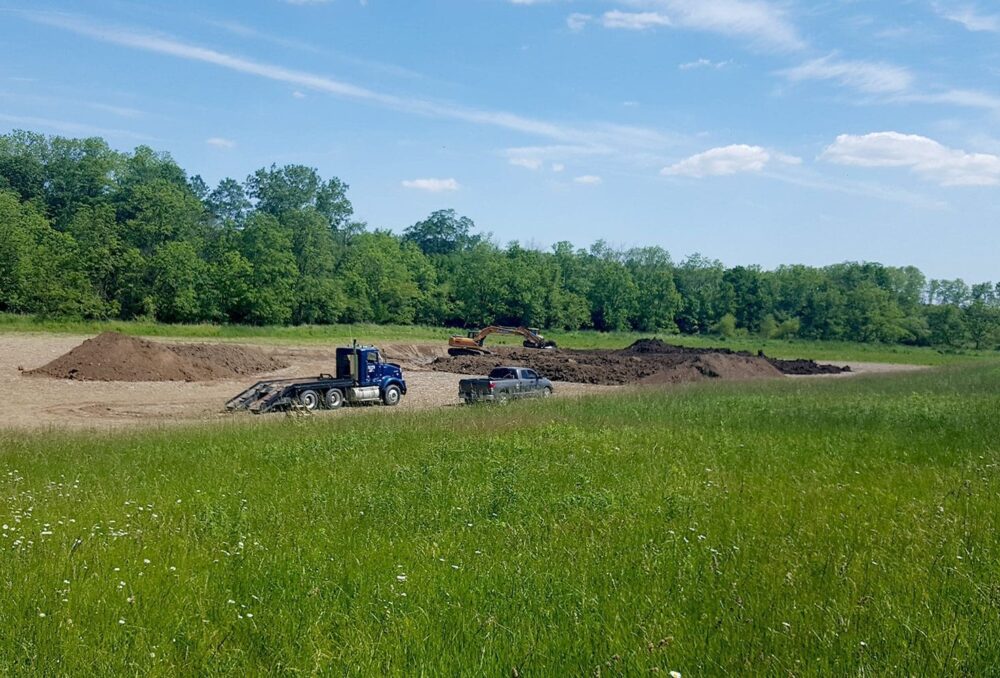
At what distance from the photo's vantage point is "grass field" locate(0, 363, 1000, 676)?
578cm

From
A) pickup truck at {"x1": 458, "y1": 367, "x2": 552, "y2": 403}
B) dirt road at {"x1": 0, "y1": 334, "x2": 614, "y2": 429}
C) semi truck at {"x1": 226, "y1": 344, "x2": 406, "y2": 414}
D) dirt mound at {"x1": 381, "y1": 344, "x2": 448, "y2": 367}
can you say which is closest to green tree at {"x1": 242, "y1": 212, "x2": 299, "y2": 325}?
dirt mound at {"x1": 381, "y1": 344, "x2": 448, "y2": 367}

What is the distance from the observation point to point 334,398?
32.5 metres

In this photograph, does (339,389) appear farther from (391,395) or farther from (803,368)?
(803,368)

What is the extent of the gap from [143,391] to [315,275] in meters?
58.8

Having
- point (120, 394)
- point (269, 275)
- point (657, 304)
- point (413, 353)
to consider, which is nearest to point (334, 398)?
point (120, 394)


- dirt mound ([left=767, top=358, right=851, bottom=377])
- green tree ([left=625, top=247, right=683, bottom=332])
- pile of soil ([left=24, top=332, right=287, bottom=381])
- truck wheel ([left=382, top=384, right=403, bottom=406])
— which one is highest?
green tree ([left=625, top=247, right=683, bottom=332])

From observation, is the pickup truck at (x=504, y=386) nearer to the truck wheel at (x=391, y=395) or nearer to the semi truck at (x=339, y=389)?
the truck wheel at (x=391, y=395)

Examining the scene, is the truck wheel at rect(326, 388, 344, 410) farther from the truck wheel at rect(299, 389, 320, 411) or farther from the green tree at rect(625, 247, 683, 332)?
the green tree at rect(625, 247, 683, 332)

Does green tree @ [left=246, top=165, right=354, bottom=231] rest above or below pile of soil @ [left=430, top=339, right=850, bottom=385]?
above

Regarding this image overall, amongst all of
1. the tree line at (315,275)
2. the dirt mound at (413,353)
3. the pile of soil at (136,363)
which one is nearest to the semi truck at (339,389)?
the pile of soil at (136,363)

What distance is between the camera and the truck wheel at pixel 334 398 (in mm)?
32125

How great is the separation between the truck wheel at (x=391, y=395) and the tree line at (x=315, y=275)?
4668 cm

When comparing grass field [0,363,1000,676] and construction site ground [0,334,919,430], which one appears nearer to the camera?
grass field [0,363,1000,676]

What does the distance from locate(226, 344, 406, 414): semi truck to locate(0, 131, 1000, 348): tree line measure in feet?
152
